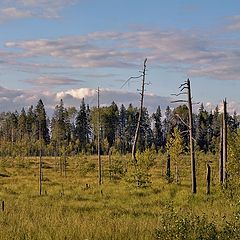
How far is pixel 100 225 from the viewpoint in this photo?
480 inches

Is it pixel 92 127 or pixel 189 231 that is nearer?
pixel 189 231

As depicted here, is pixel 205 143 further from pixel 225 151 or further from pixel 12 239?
pixel 12 239

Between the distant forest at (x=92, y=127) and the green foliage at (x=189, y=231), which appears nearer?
the green foliage at (x=189, y=231)

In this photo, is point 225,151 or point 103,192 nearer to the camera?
point 103,192

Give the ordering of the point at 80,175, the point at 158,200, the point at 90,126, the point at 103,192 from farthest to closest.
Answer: the point at 90,126 → the point at 80,175 → the point at 103,192 → the point at 158,200

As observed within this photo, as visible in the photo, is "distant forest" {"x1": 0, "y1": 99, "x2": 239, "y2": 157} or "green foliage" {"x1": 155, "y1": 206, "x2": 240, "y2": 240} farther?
"distant forest" {"x1": 0, "y1": 99, "x2": 239, "y2": 157}

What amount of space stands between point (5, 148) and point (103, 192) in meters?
58.7

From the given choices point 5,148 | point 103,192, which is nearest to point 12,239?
point 103,192

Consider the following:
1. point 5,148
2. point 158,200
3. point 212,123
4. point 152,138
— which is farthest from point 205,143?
point 158,200

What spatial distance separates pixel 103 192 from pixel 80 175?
67.2 feet

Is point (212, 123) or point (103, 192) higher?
point (212, 123)

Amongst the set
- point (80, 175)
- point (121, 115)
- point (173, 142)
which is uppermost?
point (121, 115)

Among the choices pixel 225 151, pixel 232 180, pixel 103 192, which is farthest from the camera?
pixel 225 151

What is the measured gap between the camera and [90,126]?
10862 cm
